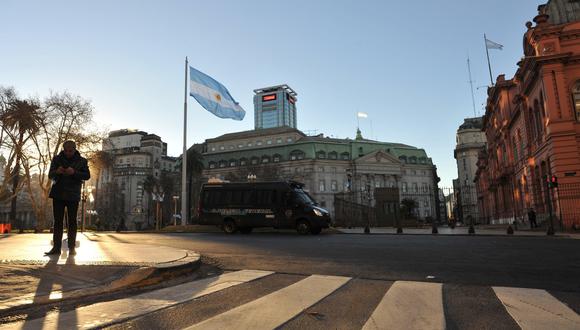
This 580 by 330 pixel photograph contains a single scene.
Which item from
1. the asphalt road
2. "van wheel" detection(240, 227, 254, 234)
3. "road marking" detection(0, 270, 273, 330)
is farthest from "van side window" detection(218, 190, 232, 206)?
"road marking" detection(0, 270, 273, 330)

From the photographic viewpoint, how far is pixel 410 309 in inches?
140

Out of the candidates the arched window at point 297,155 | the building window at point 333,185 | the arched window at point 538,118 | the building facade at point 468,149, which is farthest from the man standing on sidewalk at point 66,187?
the building facade at point 468,149

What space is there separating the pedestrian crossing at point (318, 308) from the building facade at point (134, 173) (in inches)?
3980

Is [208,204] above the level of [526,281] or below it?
above

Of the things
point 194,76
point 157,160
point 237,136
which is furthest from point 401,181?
point 194,76

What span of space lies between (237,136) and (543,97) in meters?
96.4

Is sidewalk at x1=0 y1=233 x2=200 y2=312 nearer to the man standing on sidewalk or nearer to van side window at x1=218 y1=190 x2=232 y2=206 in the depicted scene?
the man standing on sidewalk

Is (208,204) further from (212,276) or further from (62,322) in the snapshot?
(62,322)

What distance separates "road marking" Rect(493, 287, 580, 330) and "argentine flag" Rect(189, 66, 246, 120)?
2483cm

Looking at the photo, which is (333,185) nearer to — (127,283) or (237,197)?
(237,197)

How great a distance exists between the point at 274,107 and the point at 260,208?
514 ft

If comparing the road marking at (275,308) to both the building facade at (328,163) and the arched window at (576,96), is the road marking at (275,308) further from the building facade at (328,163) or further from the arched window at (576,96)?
the building facade at (328,163)

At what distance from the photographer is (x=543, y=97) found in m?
26.1

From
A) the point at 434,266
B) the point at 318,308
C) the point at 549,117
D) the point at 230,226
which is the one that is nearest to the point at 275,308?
the point at 318,308
